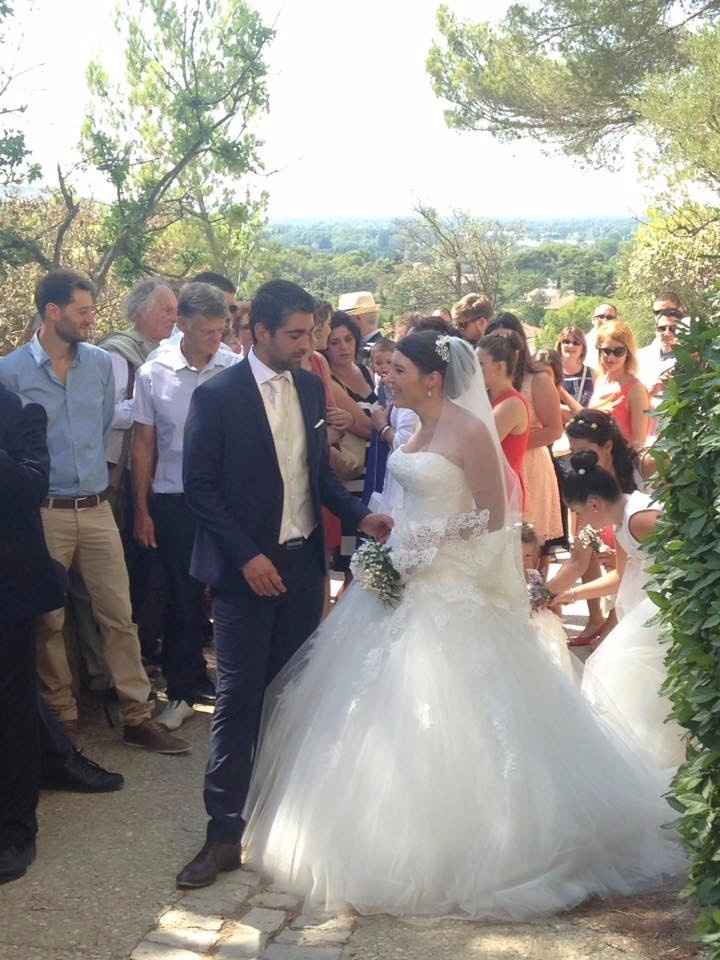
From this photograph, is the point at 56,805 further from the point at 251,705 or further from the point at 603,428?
the point at 603,428

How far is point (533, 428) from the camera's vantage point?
7.85m

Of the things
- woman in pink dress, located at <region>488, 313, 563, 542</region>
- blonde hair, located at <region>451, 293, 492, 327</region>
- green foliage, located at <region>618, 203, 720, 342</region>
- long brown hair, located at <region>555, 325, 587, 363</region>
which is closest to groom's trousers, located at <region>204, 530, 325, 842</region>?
woman in pink dress, located at <region>488, 313, 563, 542</region>

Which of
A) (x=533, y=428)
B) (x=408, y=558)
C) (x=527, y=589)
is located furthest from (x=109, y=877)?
(x=533, y=428)

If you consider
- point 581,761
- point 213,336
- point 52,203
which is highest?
point 52,203

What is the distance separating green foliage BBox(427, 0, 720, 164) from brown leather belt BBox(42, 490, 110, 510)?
19.4m

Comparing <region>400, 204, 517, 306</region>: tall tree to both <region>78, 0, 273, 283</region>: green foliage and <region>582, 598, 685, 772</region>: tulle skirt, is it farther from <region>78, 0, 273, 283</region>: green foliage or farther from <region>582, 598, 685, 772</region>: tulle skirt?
<region>582, 598, 685, 772</region>: tulle skirt

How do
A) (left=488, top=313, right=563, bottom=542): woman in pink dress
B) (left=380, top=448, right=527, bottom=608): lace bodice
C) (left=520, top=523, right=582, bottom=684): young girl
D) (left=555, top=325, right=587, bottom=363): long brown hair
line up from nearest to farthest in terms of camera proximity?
(left=380, top=448, right=527, bottom=608): lace bodice → (left=520, top=523, right=582, bottom=684): young girl → (left=488, top=313, right=563, bottom=542): woman in pink dress → (left=555, top=325, right=587, bottom=363): long brown hair

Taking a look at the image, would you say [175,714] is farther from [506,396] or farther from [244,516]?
[506,396]

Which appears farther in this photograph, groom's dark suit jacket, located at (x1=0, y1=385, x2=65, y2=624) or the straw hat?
the straw hat

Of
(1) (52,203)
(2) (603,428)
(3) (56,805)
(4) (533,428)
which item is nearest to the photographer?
(3) (56,805)

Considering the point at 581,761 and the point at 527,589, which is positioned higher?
A: the point at 527,589

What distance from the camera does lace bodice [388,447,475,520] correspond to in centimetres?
494

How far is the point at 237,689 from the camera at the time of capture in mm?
4832

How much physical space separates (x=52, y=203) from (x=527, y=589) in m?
14.7
